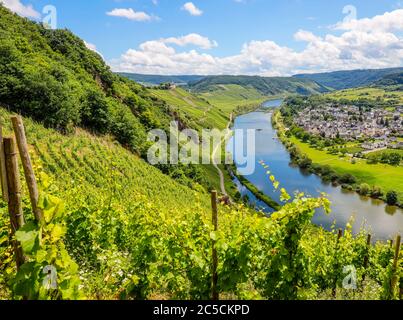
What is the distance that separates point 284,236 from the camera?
603cm

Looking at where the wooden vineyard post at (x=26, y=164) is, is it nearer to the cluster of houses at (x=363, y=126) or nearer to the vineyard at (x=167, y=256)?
the vineyard at (x=167, y=256)

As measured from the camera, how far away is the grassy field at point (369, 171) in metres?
76.2

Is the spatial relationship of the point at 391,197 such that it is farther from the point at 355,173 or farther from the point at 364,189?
the point at 355,173

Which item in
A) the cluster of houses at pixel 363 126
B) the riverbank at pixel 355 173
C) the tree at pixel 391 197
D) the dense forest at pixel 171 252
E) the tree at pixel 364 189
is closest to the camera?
the dense forest at pixel 171 252

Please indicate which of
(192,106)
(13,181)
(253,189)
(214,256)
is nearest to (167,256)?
(214,256)

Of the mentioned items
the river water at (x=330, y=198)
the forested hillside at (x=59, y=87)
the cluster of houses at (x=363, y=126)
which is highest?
Answer: the forested hillside at (x=59, y=87)

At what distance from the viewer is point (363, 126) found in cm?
15650

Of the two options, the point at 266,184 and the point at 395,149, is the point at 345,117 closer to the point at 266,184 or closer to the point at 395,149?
the point at 395,149

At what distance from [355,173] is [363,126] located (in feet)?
271

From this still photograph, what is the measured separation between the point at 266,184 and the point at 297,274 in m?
71.2

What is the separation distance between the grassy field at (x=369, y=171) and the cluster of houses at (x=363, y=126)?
24.2 meters

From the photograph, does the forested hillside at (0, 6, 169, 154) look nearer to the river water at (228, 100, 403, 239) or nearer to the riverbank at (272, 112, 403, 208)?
the river water at (228, 100, 403, 239)

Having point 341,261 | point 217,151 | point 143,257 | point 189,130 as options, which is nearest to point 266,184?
point 217,151

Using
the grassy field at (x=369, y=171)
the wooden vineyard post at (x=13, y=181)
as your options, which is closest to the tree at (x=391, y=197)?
the grassy field at (x=369, y=171)
